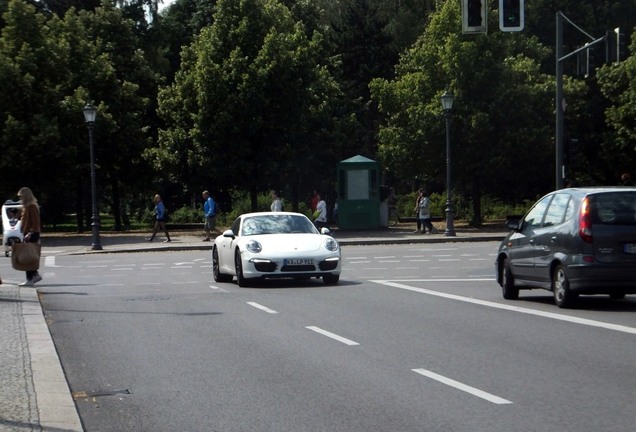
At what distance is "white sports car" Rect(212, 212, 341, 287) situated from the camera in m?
20.7

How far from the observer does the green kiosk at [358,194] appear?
46.1 m

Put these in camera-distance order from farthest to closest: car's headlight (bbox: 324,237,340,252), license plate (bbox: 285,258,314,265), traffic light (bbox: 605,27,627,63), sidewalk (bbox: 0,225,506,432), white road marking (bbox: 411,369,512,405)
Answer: traffic light (bbox: 605,27,627,63)
car's headlight (bbox: 324,237,340,252)
license plate (bbox: 285,258,314,265)
white road marking (bbox: 411,369,512,405)
sidewalk (bbox: 0,225,506,432)

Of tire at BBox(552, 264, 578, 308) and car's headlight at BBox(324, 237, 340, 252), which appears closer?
tire at BBox(552, 264, 578, 308)

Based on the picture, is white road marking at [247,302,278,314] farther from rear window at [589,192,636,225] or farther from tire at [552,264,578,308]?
rear window at [589,192,636,225]

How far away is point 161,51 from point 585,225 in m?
51.4

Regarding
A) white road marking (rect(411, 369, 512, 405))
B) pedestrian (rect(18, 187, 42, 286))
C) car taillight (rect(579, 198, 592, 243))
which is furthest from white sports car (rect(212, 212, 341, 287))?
white road marking (rect(411, 369, 512, 405))

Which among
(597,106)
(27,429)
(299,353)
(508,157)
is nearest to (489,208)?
(597,106)

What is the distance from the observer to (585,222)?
15.5 meters

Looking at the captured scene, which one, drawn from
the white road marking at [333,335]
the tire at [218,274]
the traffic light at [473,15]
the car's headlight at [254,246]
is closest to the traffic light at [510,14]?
the traffic light at [473,15]

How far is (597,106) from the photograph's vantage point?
56.2m

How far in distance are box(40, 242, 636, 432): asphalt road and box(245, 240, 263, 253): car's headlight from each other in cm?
80

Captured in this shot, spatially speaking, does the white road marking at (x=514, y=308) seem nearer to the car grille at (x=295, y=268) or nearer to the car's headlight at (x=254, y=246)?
the car grille at (x=295, y=268)

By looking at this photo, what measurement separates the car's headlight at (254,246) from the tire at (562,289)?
641 centimetres

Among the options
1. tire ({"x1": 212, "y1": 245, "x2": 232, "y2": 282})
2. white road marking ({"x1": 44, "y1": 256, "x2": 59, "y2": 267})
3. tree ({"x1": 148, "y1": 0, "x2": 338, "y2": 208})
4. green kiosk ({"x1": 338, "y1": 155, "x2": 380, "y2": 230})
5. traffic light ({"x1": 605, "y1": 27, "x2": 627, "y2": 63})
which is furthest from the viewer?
tree ({"x1": 148, "y1": 0, "x2": 338, "y2": 208})
